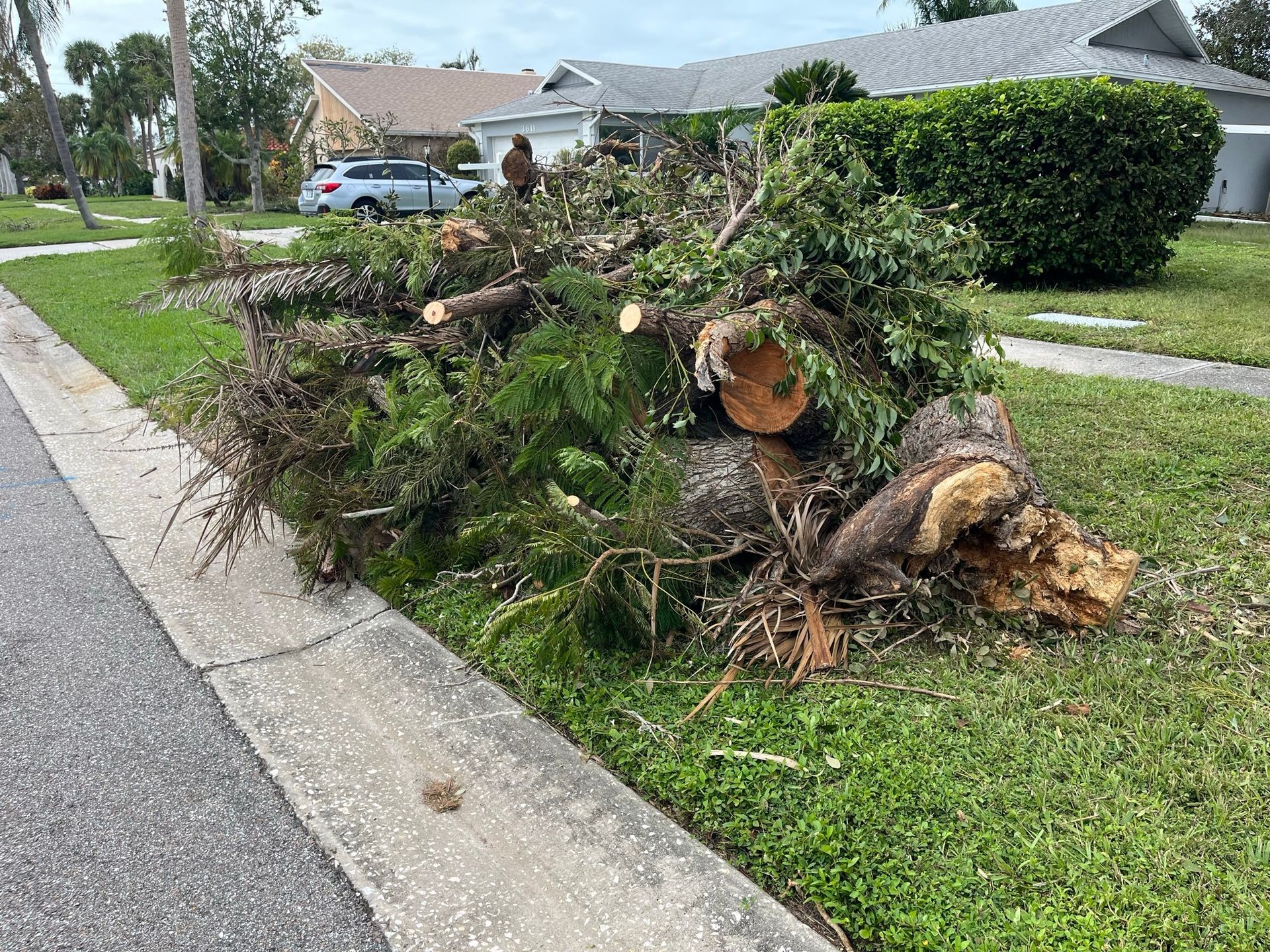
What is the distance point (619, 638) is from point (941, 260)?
8.07ft

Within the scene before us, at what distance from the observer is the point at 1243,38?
2970cm

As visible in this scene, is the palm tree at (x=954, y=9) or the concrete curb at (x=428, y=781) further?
the palm tree at (x=954, y=9)

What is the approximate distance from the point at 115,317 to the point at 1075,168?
1187 cm

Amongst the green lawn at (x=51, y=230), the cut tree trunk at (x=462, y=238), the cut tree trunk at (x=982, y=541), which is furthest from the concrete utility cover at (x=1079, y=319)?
the green lawn at (x=51, y=230)

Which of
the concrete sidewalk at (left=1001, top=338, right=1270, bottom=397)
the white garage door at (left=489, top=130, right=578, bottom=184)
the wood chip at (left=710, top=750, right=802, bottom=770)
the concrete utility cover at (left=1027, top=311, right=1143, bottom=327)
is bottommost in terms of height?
the wood chip at (left=710, top=750, right=802, bottom=770)

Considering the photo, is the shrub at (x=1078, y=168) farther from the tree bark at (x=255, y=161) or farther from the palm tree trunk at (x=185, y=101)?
the tree bark at (x=255, y=161)

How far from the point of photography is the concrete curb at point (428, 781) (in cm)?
246

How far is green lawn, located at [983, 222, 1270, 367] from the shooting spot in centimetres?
775

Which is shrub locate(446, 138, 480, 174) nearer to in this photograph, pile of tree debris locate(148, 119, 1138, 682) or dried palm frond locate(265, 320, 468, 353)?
pile of tree debris locate(148, 119, 1138, 682)

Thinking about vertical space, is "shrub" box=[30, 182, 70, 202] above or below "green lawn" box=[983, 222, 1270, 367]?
above

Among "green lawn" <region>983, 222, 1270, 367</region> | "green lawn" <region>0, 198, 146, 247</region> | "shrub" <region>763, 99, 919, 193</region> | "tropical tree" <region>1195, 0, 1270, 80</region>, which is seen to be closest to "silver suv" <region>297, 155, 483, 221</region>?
"green lawn" <region>0, 198, 146, 247</region>

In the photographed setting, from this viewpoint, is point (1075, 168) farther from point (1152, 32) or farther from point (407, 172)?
point (407, 172)

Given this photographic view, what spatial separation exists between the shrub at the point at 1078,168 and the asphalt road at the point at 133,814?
9.17 metres

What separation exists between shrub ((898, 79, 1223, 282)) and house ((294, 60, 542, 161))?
2483 centimetres
